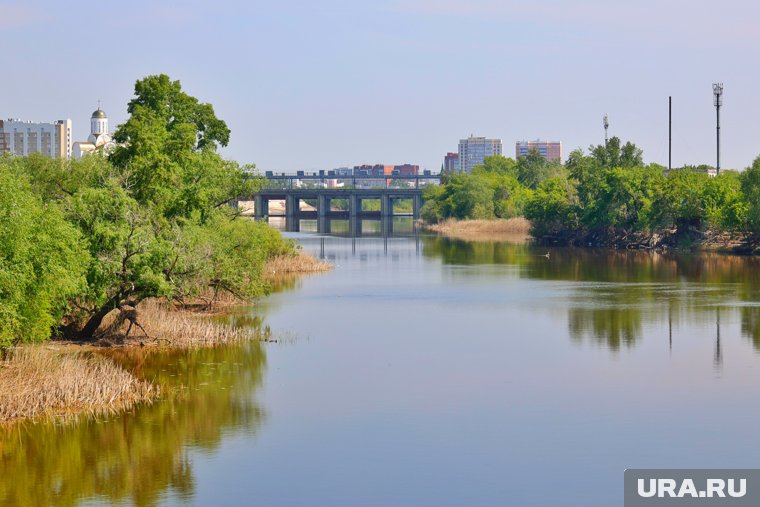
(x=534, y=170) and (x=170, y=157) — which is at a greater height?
(x=534, y=170)

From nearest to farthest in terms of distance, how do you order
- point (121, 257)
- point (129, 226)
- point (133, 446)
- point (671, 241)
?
point (133, 446) → point (121, 257) → point (129, 226) → point (671, 241)

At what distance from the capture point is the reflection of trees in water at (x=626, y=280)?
172 feet

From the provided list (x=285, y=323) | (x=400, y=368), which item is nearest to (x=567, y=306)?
(x=285, y=323)

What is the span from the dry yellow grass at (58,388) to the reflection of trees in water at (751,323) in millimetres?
24946

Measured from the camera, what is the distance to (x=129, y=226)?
136 feet

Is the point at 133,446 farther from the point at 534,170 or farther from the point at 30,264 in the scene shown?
the point at 534,170

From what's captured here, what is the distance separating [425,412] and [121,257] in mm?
13248

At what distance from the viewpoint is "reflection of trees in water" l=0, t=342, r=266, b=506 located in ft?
87.4

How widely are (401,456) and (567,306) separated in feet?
103

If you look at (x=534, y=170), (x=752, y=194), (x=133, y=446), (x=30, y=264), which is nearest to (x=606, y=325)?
(x=133, y=446)

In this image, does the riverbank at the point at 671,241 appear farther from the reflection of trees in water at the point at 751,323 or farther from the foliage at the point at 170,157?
the foliage at the point at 170,157

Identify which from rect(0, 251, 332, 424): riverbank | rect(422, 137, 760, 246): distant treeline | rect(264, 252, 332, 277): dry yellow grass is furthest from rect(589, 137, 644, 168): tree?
rect(0, 251, 332, 424): riverbank

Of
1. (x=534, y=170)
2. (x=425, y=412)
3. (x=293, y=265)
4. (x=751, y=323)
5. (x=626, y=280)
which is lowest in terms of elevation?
(x=425, y=412)

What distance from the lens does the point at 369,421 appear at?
32.8m
